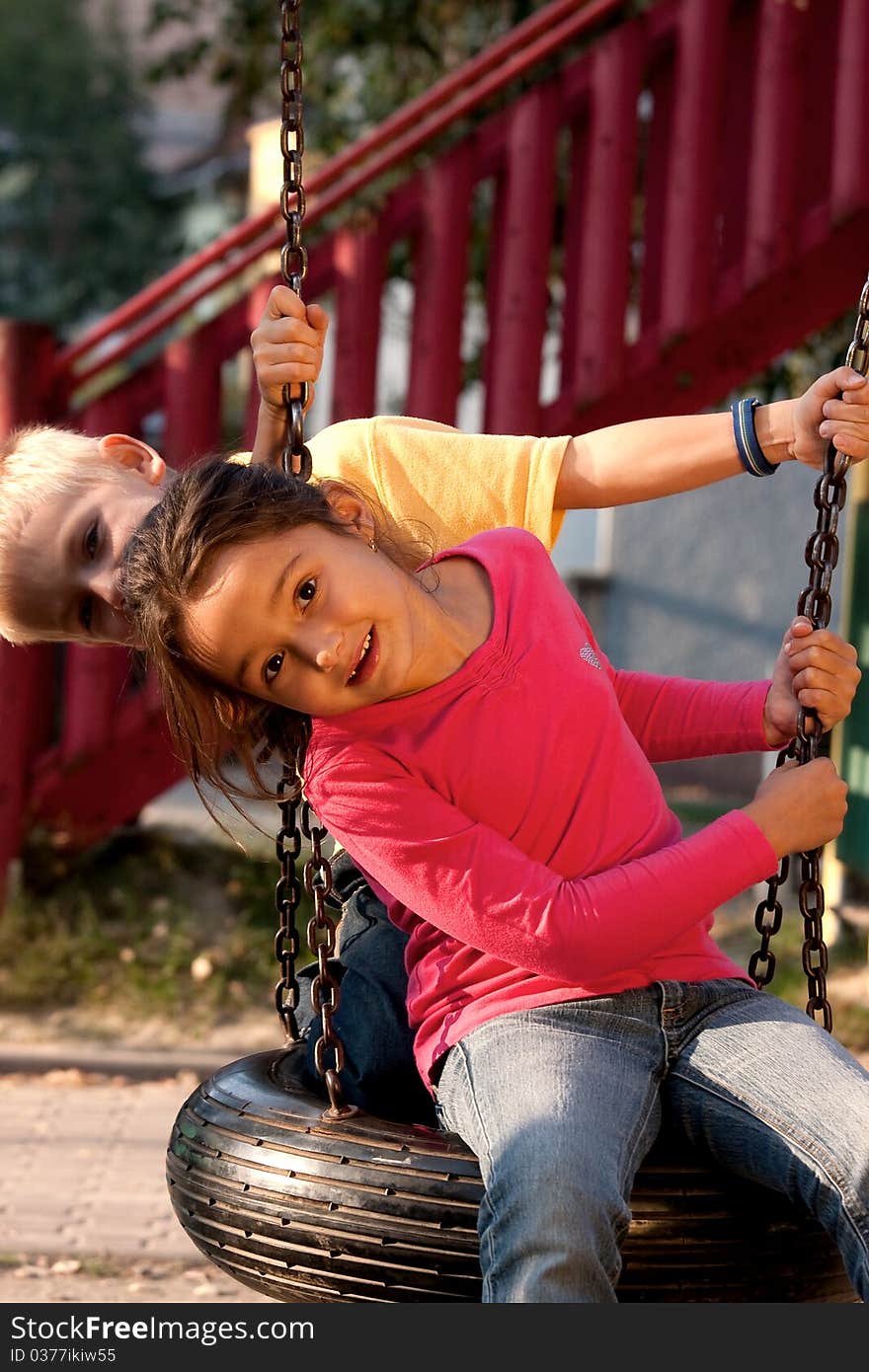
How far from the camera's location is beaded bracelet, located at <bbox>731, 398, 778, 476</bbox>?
2.29 metres

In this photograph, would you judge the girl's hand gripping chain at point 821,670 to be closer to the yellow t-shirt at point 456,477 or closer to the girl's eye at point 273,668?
the yellow t-shirt at point 456,477

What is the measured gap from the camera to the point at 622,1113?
72.4 inches

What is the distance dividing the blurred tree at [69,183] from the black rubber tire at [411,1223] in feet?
79.8

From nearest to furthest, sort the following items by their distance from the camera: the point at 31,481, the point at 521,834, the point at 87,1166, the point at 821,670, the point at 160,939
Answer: the point at 521,834 < the point at 821,670 < the point at 31,481 < the point at 87,1166 < the point at 160,939

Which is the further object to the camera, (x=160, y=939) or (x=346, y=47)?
(x=346, y=47)

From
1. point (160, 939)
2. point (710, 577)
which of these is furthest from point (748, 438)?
point (710, 577)

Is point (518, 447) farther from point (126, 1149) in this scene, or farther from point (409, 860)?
point (126, 1149)

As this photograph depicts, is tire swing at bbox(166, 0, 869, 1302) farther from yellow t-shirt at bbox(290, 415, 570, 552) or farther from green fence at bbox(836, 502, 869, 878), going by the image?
green fence at bbox(836, 502, 869, 878)

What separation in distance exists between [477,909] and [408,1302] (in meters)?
0.44

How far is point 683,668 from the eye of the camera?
410 inches

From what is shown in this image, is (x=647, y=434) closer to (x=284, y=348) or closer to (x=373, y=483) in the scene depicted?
(x=373, y=483)

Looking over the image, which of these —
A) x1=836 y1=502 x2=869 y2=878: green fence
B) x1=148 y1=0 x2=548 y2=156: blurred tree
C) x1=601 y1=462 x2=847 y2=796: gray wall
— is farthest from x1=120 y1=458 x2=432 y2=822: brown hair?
x1=601 y1=462 x2=847 y2=796: gray wall

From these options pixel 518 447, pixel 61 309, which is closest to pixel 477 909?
pixel 518 447

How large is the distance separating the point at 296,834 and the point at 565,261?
3687 millimetres
